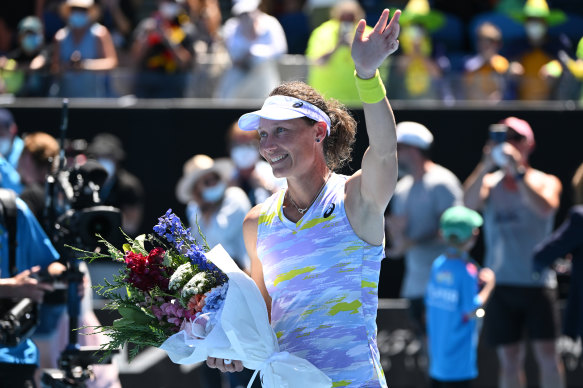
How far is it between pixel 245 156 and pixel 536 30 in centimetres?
364

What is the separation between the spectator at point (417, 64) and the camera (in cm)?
939


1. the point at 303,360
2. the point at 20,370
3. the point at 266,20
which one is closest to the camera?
the point at 303,360

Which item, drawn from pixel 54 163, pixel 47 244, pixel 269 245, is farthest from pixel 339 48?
pixel 269 245

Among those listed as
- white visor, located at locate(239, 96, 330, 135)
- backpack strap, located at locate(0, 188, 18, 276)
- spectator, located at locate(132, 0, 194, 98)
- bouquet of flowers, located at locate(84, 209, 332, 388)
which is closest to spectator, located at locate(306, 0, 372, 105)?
spectator, located at locate(132, 0, 194, 98)

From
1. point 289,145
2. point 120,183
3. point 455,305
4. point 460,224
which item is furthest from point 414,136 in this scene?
point 289,145

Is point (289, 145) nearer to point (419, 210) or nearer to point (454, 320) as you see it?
point (454, 320)

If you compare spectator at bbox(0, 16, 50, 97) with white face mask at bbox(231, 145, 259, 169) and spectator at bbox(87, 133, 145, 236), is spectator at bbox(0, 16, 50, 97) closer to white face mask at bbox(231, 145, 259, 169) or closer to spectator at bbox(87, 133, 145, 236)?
spectator at bbox(87, 133, 145, 236)

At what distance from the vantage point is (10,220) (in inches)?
195

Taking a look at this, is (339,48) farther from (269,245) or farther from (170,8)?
(269,245)

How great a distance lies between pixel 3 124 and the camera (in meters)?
8.18

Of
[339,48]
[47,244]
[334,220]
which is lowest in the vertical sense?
[339,48]

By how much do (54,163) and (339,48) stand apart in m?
4.29

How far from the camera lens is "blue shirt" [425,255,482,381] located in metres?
6.75

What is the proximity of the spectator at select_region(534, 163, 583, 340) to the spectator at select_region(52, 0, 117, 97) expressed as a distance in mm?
5337
